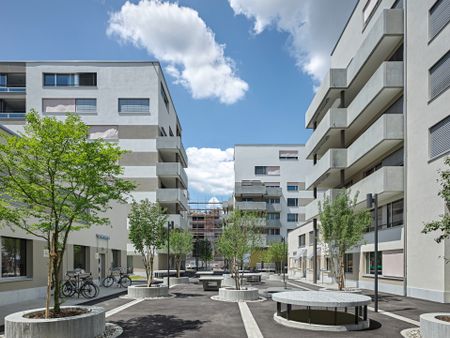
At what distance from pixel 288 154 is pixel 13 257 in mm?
57442

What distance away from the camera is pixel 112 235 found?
3083 cm

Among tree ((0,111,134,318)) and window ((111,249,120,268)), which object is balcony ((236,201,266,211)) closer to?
window ((111,249,120,268))

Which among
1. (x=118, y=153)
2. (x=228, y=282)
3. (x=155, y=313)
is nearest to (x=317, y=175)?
(x=228, y=282)

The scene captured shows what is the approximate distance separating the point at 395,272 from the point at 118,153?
17857 mm

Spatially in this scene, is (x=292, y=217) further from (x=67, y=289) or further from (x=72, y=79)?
(x=67, y=289)

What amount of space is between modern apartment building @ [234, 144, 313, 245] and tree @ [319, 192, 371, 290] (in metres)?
42.2

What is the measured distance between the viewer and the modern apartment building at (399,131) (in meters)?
18.9

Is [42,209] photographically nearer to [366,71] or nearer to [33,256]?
[33,256]

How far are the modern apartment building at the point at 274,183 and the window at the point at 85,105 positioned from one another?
29.2m

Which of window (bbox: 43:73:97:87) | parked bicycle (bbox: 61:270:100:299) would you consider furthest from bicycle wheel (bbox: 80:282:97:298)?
window (bbox: 43:73:97:87)

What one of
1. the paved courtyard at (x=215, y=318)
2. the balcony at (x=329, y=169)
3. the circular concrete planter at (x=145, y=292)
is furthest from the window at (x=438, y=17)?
the circular concrete planter at (x=145, y=292)

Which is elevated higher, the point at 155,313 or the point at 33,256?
the point at 33,256

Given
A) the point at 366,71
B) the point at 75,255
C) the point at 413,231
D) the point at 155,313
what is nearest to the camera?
the point at 155,313

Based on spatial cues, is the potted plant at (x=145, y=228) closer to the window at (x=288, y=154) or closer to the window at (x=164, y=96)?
the window at (x=164, y=96)
